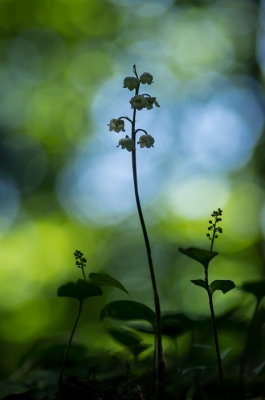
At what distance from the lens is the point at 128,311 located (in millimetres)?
1048

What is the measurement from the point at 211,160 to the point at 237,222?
143cm

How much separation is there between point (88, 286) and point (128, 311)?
26 centimetres

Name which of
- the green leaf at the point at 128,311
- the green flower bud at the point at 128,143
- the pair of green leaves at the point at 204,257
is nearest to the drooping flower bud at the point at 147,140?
the green flower bud at the point at 128,143

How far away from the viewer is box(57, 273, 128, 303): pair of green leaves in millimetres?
800

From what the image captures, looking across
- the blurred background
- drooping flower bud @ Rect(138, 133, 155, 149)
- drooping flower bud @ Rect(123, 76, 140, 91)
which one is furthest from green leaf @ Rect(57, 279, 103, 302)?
the blurred background

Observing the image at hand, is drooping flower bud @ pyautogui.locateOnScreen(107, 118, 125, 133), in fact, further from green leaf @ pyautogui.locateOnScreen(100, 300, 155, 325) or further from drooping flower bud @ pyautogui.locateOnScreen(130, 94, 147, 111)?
green leaf @ pyautogui.locateOnScreen(100, 300, 155, 325)

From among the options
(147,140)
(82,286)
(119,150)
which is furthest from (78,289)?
(119,150)

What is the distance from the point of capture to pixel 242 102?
19.1ft

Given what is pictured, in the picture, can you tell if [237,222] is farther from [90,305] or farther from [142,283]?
[90,305]

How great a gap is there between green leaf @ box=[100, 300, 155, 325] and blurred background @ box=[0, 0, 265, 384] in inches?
125

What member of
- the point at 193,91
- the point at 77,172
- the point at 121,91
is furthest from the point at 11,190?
the point at 193,91

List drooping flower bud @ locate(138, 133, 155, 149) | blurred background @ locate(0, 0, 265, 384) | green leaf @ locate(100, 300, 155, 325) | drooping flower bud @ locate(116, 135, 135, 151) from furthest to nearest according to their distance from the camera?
1. blurred background @ locate(0, 0, 265, 384)
2. green leaf @ locate(100, 300, 155, 325)
3. drooping flower bud @ locate(138, 133, 155, 149)
4. drooping flower bud @ locate(116, 135, 135, 151)

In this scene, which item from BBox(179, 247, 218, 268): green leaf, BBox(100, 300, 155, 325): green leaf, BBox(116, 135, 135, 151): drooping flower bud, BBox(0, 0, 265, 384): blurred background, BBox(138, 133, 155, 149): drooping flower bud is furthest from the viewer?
BBox(0, 0, 265, 384): blurred background

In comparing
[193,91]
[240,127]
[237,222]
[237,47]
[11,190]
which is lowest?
[237,222]
